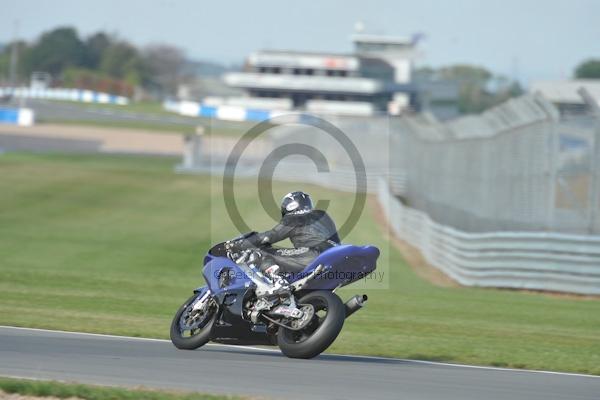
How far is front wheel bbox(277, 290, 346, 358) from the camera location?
923cm

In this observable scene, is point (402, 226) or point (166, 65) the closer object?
point (402, 226)

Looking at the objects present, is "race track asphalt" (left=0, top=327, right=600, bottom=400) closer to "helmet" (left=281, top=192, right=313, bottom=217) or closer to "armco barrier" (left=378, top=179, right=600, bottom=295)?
"helmet" (left=281, top=192, right=313, bottom=217)

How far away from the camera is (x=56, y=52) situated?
132500 mm

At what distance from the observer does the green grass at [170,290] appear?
468 inches

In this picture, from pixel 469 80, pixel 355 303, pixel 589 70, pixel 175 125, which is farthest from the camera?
pixel 469 80

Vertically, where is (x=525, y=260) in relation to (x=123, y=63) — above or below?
below

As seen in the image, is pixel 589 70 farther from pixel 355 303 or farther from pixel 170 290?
pixel 355 303

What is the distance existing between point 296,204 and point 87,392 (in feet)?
9.66

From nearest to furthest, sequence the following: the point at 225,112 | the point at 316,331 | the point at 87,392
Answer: the point at 87,392 → the point at 316,331 → the point at 225,112

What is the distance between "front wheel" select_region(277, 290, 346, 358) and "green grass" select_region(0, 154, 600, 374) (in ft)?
5.01

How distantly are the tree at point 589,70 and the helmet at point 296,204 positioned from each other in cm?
5021

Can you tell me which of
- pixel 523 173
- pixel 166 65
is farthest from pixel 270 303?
pixel 166 65

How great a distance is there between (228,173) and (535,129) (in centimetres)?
3579

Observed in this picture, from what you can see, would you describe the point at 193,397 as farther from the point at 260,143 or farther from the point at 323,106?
the point at 323,106
